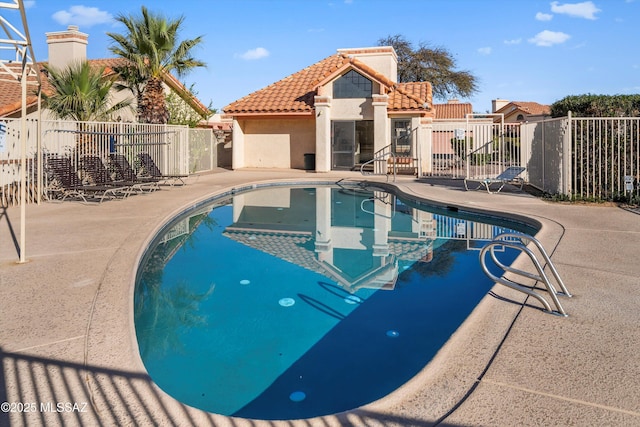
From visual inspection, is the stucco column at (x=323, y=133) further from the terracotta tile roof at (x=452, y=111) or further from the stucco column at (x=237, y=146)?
the terracotta tile roof at (x=452, y=111)

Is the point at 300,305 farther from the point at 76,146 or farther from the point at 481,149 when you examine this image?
the point at 481,149

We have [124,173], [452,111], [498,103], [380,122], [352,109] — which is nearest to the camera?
[124,173]

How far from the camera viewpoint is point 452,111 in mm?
44969

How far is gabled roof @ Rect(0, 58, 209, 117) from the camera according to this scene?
64.9 feet

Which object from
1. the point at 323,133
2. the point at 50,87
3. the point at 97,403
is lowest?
the point at 97,403

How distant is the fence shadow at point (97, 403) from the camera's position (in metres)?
3.13

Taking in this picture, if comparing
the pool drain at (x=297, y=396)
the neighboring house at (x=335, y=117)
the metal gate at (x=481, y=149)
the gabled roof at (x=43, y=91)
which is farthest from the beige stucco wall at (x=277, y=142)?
the pool drain at (x=297, y=396)

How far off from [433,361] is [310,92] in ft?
79.9

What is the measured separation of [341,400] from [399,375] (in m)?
0.75

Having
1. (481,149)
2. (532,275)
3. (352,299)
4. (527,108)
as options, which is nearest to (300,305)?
(352,299)

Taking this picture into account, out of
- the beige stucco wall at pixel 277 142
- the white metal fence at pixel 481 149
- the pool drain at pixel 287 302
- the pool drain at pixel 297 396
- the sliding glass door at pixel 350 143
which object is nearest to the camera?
the pool drain at pixel 297 396

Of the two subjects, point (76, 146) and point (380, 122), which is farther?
point (380, 122)

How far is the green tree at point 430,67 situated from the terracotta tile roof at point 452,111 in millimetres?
4368

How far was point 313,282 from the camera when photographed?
7891 millimetres
